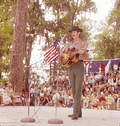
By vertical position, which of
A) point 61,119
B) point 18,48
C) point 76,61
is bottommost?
point 61,119

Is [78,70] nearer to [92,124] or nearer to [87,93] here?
[92,124]

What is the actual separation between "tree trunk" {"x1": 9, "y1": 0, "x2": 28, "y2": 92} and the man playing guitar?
8037mm

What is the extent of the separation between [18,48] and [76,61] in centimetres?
835

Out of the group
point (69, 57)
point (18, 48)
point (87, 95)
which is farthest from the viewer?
point (87, 95)

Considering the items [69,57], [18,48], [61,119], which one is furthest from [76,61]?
[18,48]

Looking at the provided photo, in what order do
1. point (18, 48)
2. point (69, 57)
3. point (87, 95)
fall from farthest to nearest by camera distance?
1. point (87, 95)
2. point (18, 48)
3. point (69, 57)

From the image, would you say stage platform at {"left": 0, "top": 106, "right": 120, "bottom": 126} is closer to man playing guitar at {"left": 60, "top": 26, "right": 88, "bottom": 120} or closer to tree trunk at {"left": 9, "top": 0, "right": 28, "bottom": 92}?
man playing guitar at {"left": 60, "top": 26, "right": 88, "bottom": 120}

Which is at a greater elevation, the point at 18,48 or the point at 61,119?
the point at 18,48

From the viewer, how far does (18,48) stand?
1338 cm

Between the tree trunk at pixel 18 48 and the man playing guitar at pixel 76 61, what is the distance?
804 centimetres

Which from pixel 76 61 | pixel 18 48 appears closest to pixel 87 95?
pixel 18 48

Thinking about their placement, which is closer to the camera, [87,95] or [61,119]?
[61,119]

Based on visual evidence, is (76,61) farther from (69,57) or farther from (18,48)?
(18,48)

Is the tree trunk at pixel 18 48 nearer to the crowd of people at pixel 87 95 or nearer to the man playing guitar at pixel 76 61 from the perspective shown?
the crowd of people at pixel 87 95
